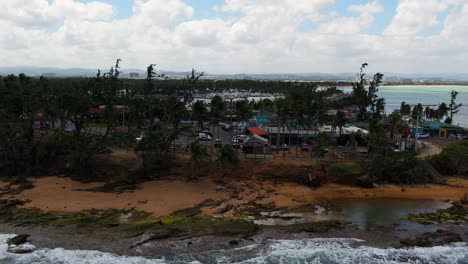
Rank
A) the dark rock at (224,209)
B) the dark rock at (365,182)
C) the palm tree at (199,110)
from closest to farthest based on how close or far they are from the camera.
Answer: the dark rock at (224,209)
the dark rock at (365,182)
the palm tree at (199,110)

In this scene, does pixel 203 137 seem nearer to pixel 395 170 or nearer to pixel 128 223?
pixel 395 170

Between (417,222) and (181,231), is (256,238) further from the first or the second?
(417,222)

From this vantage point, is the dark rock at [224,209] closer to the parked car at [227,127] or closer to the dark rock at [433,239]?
the dark rock at [433,239]

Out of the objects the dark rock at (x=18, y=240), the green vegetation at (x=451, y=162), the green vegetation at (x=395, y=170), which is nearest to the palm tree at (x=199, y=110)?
the green vegetation at (x=395, y=170)

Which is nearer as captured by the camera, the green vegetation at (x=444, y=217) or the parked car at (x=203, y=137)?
the green vegetation at (x=444, y=217)

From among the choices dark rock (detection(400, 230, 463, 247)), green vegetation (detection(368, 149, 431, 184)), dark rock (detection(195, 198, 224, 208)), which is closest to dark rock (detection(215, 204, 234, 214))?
dark rock (detection(195, 198, 224, 208))

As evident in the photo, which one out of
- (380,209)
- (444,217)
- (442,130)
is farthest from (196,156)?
(442,130)
